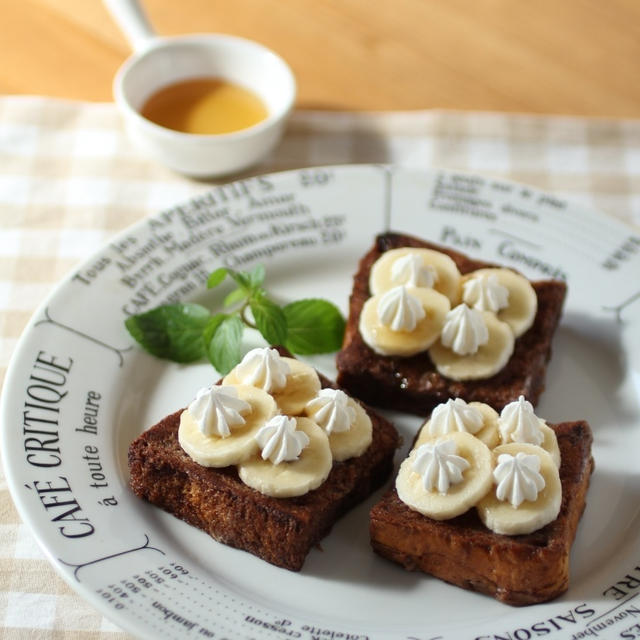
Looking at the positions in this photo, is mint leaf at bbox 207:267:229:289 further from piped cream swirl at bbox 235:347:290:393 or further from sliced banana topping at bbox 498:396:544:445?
sliced banana topping at bbox 498:396:544:445

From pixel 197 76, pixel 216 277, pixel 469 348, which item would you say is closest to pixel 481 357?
pixel 469 348

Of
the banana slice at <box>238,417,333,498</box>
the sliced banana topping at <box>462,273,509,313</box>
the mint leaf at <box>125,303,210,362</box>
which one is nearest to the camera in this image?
the banana slice at <box>238,417,333,498</box>

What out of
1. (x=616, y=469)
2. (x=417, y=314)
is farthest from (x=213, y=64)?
(x=616, y=469)

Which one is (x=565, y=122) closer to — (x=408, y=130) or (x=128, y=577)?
(x=408, y=130)

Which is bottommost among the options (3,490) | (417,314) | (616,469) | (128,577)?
(3,490)

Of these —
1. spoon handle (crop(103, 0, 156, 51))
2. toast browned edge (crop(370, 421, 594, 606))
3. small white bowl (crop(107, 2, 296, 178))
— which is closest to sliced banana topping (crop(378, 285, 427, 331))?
toast browned edge (crop(370, 421, 594, 606))

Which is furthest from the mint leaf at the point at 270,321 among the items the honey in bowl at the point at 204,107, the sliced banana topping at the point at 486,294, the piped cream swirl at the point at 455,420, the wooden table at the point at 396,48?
the wooden table at the point at 396,48
